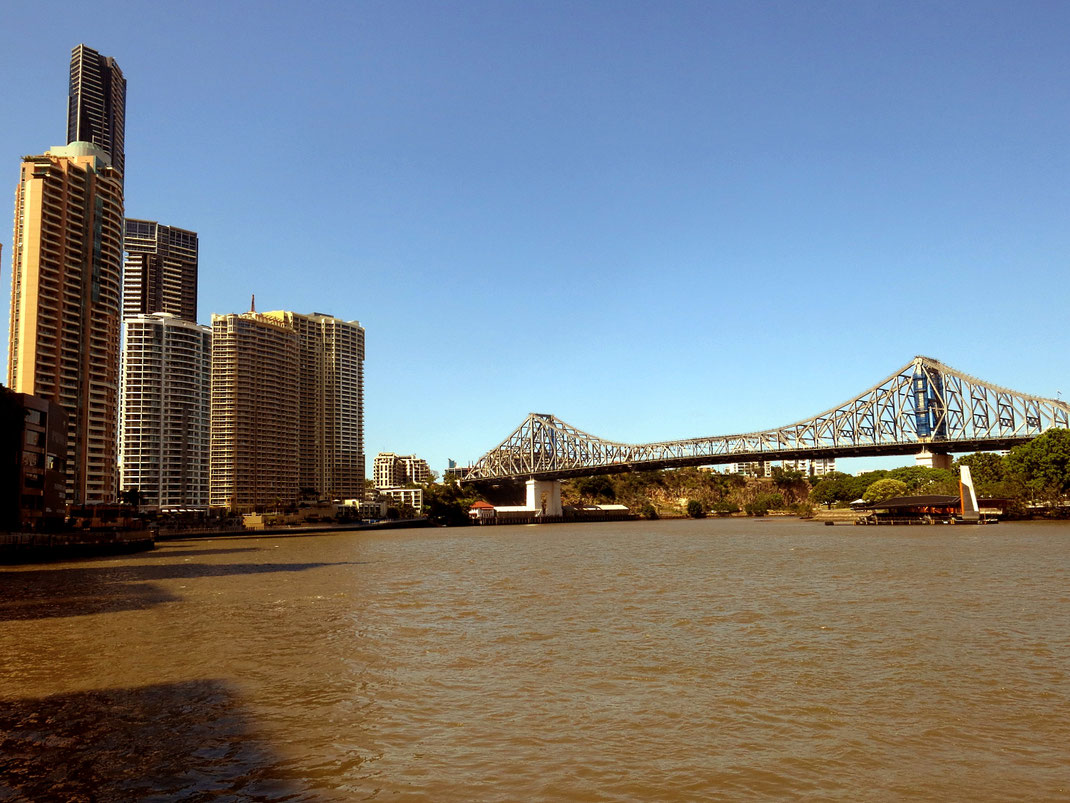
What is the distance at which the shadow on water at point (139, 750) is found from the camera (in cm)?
920

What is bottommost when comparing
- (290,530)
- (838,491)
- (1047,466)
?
(290,530)

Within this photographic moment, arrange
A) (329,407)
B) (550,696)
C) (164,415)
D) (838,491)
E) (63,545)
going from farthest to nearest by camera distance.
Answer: (329,407)
(164,415)
(838,491)
(63,545)
(550,696)

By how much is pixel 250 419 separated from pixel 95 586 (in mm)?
121100

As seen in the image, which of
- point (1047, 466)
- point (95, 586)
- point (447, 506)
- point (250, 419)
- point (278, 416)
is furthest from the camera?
point (278, 416)

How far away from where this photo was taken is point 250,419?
15138cm

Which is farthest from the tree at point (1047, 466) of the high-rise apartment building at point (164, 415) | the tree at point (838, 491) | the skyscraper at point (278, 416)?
the high-rise apartment building at point (164, 415)

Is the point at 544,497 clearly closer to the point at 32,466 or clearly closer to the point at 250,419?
the point at 250,419

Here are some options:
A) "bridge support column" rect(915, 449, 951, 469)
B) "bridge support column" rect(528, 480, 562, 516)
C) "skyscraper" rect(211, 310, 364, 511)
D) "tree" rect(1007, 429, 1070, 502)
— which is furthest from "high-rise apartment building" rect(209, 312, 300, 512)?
"tree" rect(1007, 429, 1070, 502)

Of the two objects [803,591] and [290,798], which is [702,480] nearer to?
[803,591]

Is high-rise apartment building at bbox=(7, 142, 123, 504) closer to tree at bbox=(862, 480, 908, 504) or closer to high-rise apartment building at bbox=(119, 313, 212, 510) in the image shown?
high-rise apartment building at bbox=(119, 313, 212, 510)

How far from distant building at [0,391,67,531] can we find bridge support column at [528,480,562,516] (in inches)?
3873

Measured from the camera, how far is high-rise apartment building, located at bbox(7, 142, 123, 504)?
304 feet

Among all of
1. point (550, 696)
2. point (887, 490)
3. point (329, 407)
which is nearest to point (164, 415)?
point (329, 407)

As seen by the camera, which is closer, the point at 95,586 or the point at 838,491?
the point at 95,586
